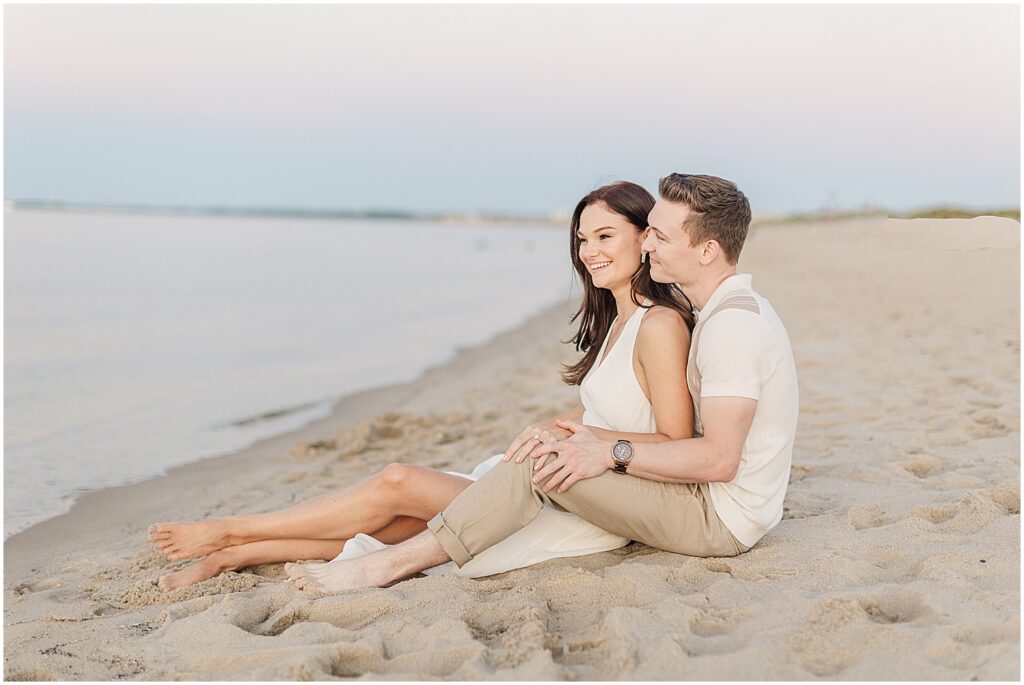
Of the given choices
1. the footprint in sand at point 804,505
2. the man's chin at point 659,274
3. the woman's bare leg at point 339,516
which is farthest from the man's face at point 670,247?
the footprint in sand at point 804,505

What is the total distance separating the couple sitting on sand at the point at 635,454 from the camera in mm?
3035

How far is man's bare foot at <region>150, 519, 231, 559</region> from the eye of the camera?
3.67 m

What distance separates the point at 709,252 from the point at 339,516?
175 cm

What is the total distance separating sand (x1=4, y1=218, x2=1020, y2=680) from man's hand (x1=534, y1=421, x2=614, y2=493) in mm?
378

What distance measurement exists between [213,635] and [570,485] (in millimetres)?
1238

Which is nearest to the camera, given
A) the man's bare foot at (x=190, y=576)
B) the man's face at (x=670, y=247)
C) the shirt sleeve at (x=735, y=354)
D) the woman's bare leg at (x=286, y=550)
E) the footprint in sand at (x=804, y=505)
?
the shirt sleeve at (x=735, y=354)

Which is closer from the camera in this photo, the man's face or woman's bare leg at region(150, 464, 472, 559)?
the man's face

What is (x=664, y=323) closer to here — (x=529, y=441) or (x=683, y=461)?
(x=683, y=461)

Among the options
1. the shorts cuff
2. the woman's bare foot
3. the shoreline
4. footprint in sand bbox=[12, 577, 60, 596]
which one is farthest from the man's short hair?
the shoreline

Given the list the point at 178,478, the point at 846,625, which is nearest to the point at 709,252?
the point at 846,625

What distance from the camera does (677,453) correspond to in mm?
3049

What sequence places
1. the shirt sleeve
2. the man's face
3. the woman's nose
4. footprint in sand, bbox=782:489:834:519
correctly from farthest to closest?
footprint in sand, bbox=782:489:834:519, the woman's nose, the man's face, the shirt sleeve

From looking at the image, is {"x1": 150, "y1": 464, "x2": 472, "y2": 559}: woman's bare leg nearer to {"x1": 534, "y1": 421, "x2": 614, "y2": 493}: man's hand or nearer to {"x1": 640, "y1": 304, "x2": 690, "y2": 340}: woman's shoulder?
{"x1": 534, "y1": 421, "x2": 614, "y2": 493}: man's hand

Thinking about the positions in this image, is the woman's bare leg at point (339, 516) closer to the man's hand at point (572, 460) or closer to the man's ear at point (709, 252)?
the man's hand at point (572, 460)
